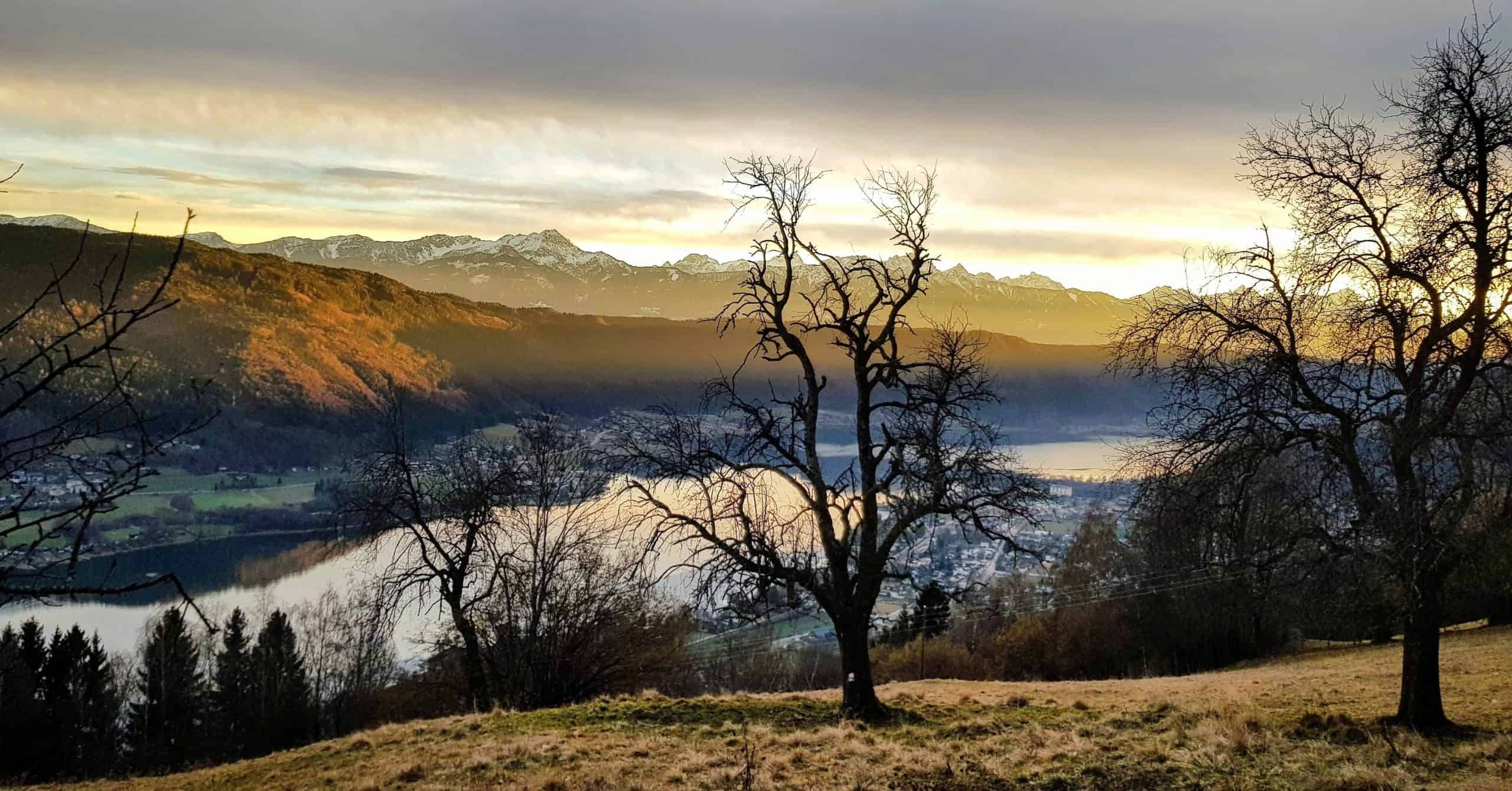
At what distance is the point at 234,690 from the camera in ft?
125

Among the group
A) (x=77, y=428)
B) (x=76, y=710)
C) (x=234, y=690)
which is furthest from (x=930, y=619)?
(x=77, y=428)

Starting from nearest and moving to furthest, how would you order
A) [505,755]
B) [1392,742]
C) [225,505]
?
[1392,742] → [505,755] → [225,505]

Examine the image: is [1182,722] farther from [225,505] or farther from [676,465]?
[225,505]

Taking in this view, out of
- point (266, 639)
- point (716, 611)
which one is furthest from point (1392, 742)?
point (266, 639)

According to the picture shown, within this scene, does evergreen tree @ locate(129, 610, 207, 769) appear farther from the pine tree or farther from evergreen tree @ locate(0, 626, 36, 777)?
evergreen tree @ locate(0, 626, 36, 777)

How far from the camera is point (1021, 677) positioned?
1569 inches

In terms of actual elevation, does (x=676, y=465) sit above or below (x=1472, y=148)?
below

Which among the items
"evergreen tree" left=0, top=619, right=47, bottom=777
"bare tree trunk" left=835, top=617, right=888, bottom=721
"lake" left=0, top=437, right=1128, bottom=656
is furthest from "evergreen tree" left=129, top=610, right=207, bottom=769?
"bare tree trunk" left=835, top=617, right=888, bottom=721

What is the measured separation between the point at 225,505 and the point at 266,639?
208ft

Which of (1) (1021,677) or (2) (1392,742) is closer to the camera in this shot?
(2) (1392,742)

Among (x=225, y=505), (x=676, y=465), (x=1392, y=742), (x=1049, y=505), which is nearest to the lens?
(x=1392, y=742)

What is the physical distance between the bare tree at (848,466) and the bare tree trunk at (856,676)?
24 mm

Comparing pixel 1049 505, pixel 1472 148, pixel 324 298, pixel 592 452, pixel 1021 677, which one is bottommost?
pixel 1021 677

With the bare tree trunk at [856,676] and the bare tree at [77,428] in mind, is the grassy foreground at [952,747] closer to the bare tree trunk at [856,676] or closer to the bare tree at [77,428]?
the bare tree trunk at [856,676]
